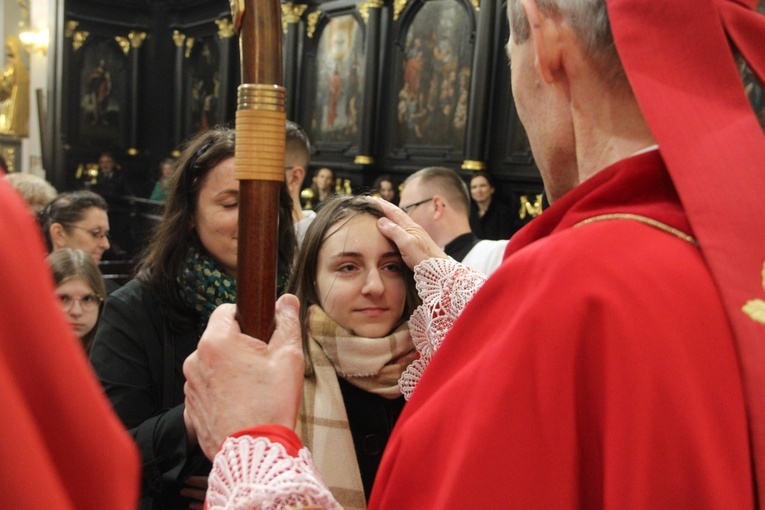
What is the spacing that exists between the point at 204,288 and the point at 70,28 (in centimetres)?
1445

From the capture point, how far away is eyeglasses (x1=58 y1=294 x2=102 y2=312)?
10.6 feet

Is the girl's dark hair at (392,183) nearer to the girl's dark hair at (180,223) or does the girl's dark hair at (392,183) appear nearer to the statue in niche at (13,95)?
the girl's dark hair at (180,223)

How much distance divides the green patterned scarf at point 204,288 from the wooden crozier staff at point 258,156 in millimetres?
824

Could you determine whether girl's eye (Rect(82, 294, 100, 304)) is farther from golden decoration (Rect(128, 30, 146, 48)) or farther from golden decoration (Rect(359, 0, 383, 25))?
golden decoration (Rect(128, 30, 146, 48))

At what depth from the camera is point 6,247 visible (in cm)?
60

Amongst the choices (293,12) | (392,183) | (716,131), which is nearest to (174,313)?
(716,131)

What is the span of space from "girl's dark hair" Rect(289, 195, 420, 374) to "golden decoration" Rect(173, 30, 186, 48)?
13.8 m

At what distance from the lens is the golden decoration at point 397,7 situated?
984 cm

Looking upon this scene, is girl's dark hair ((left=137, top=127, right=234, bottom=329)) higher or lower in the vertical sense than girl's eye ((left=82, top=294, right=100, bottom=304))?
higher

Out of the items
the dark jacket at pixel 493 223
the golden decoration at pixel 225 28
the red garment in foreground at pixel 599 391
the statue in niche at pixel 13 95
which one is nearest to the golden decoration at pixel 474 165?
the dark jacket at pixel 493 223

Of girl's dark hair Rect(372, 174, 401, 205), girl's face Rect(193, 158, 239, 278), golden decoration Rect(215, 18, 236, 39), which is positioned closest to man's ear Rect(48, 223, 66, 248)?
girl's face Rect(193, 158, 239, 278)

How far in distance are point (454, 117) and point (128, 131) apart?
8.54 m

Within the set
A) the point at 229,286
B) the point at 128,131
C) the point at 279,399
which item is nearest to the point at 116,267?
the point at 229,286

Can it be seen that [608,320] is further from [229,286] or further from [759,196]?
[229,286]
